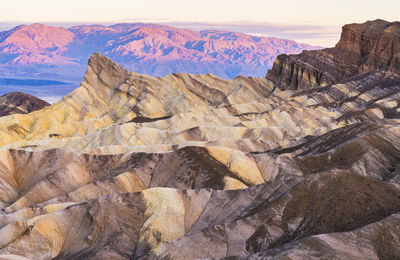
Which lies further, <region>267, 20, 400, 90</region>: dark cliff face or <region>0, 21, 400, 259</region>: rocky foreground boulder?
<region>267, 20, 400, 90</region>: dark cliff face

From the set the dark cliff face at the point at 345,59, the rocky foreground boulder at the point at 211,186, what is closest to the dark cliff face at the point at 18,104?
the rocky foreground boulder at the point at 211,186

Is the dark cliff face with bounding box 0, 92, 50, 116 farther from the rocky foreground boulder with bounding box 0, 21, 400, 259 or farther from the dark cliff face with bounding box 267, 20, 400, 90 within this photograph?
the dark cliff face with bounding box 267, 20, 400, 90

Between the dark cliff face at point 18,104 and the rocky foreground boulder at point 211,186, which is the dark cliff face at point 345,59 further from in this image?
the dark cliff face at point 18,104

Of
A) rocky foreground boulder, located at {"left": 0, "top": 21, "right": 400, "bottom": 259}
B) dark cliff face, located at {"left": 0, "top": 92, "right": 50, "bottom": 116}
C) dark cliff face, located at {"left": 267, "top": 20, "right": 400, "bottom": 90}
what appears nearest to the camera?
rocky foreground boulder, located at {"left": 0, "top": 21, "right": 400, "bottom": 259}

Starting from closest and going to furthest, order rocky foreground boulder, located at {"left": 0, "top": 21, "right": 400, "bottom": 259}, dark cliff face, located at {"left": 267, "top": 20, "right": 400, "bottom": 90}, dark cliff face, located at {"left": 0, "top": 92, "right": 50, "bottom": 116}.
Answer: rocky foreground boulder, located at {"left": 0, "top": 21, "right": 400, "bottom": 259}, dark cliff face, located at {"left": 267, "top": 20, "right": 400, "bottom": 90}, dark cliff face, located at {"left": 0, "top": 92, "right": 50, "bottom": 116}

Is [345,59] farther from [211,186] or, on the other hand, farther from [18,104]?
[18,104]

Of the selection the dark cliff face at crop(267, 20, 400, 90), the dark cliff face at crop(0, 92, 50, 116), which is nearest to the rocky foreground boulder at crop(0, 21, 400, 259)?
the dark cliff face at crop(267, 20, 400, 90)

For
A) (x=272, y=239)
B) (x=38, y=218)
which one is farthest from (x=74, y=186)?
(x=272, y=239)
